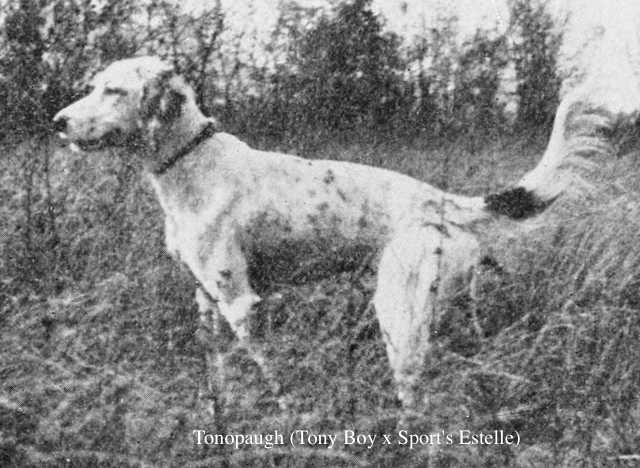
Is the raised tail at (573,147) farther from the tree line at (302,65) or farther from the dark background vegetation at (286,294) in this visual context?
the tree line at (302,65)

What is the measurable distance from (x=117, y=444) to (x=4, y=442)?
1.30ft

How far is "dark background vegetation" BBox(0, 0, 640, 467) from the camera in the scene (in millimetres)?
2762

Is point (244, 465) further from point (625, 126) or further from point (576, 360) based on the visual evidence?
point (625, 126)

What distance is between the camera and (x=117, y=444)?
2.69 meters

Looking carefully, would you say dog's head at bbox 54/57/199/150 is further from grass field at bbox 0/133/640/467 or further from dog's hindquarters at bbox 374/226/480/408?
dog's hindquarters at bbox 374/226/480/408

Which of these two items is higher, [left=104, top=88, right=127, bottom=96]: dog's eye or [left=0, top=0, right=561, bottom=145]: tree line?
[left=0, top=0, right=561, bottom=145]: tree line

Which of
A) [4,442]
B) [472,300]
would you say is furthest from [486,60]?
[4,442]

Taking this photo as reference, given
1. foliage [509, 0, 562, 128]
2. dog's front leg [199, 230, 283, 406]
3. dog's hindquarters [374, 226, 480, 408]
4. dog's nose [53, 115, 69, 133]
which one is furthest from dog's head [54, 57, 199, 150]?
foliage [509, 0, 562, 128]

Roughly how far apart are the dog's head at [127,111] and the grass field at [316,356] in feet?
2.35

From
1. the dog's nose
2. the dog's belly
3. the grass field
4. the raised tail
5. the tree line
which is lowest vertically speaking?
the grass field

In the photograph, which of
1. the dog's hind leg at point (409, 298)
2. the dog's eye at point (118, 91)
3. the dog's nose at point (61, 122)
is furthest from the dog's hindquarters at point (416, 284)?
the dog's nose at point (61, 122)

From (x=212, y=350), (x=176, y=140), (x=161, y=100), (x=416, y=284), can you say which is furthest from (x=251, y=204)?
(x=416, y=284)

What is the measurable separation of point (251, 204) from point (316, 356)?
956 mm

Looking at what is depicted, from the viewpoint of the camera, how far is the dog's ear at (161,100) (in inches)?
141
